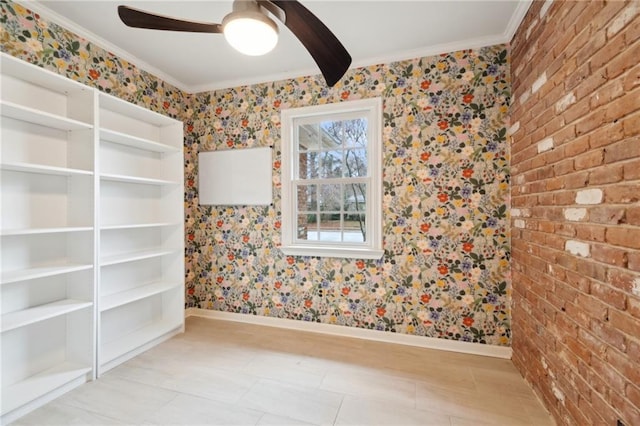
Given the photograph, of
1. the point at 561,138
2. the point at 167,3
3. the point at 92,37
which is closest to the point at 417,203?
the point at 561,138

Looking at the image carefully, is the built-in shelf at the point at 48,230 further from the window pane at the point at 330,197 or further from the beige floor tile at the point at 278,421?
the window pane at the point at 330,197

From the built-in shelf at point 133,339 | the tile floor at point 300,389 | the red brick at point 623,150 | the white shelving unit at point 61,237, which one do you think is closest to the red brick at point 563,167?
the red brick at point 623,150

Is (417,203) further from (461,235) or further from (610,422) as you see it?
(610,422)

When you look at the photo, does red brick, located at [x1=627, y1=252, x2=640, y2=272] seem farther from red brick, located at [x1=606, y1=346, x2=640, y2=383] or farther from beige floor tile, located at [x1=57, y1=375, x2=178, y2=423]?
beige floor tile, located at [x1=57, y1=375, x2=178, y2=423]

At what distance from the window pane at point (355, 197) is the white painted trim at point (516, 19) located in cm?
167

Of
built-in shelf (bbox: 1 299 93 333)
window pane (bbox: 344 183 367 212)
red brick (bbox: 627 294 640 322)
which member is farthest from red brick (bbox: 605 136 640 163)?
built-in shelf (bbox: 1 299 93 333)

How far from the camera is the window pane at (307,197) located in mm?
3029

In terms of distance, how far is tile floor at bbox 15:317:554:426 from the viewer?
5.64 ft

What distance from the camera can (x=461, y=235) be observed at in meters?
2.53

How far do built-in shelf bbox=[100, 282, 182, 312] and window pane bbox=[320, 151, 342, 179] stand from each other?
6.05 feet

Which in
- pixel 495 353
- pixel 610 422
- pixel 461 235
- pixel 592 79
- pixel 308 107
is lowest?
pixel 495 353

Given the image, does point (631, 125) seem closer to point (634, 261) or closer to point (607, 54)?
point (607, 54)

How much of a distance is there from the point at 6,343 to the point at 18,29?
2.12 metres

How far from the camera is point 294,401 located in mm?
1873
